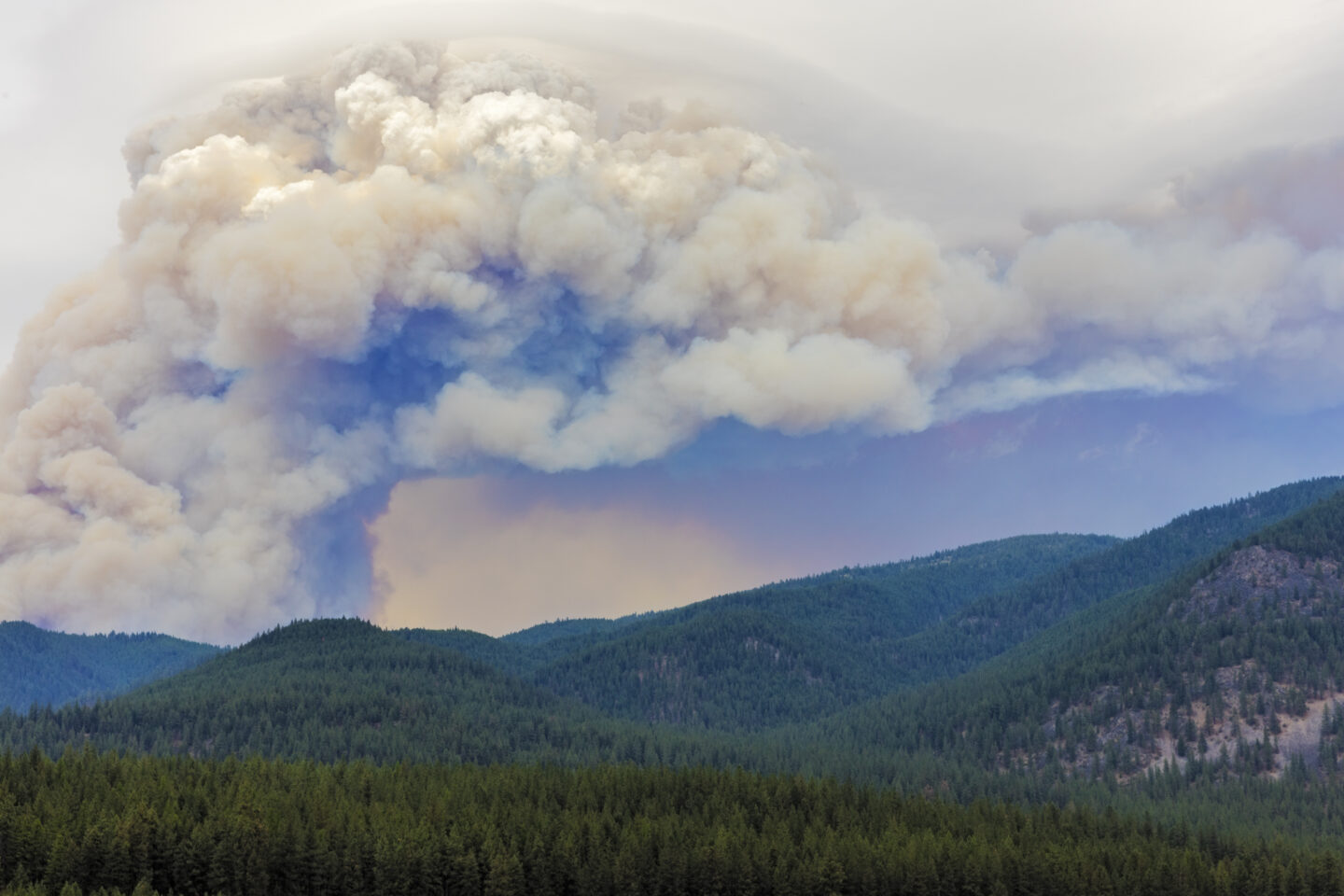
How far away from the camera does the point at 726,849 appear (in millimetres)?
165625

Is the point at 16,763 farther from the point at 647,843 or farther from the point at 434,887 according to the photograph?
the point at 647,843

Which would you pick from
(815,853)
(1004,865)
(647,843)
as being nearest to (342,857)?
(647,843)

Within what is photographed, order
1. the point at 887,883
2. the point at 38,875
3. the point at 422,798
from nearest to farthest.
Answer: the point at 38,875 < the point at 887,883 < the point at 422,798

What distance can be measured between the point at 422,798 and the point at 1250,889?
111225 millimetres

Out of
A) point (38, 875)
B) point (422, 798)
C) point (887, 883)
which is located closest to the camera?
point (38, 875)

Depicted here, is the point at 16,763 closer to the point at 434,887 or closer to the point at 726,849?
the point at 434,887

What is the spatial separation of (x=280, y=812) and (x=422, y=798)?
2473 centimetres

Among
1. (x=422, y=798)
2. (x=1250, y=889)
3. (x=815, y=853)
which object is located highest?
(x=422, y=798)

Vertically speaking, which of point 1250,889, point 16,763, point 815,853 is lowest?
point 1250,889

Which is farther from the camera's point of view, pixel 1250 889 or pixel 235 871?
pixel 1250 889

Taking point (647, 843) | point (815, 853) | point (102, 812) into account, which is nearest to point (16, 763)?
point (102, 812)

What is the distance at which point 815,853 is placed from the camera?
168 meters

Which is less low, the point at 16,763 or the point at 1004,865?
the point at 16,763

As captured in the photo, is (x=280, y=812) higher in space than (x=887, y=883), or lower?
higher
